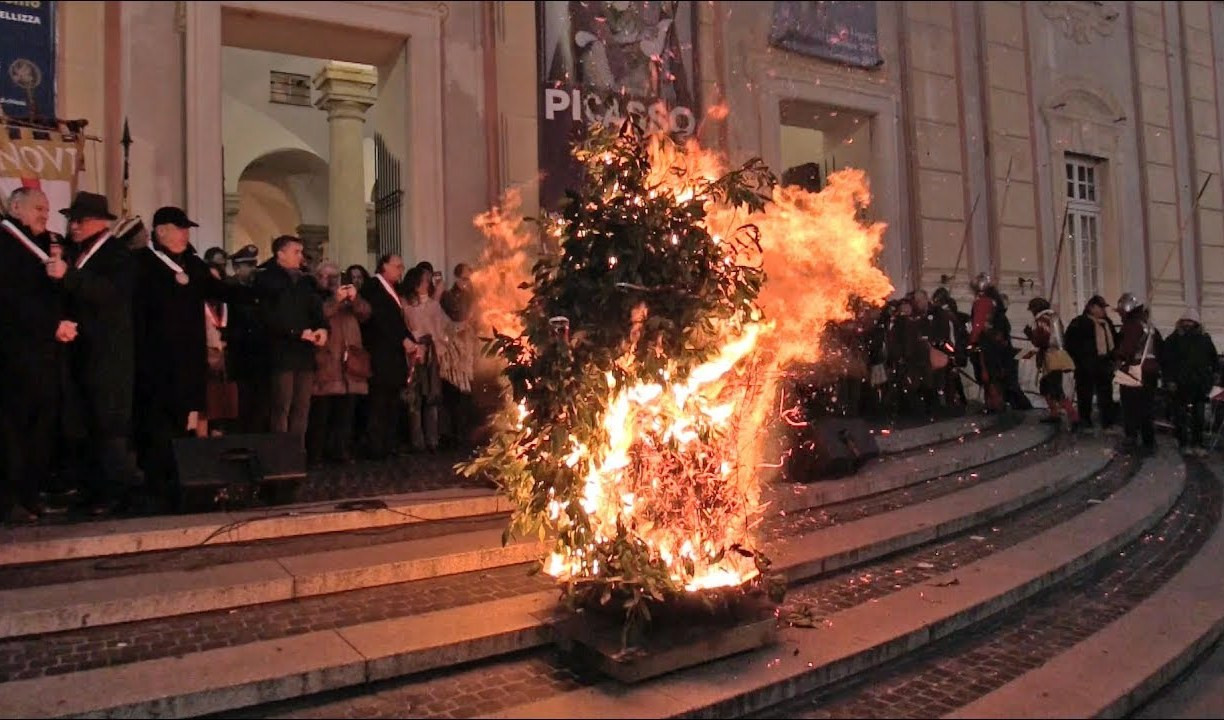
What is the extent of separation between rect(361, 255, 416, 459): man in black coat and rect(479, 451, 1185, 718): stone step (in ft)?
14.7

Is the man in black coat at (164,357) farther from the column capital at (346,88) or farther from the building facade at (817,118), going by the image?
the column capital at (346,88)

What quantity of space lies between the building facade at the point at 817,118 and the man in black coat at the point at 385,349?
112 inches

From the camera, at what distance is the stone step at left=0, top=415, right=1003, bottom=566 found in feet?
15.6

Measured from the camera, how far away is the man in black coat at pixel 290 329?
6480 millimetres

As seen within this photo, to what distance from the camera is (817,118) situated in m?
15.2

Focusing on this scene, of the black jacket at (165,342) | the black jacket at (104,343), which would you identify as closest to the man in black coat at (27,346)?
the black jacket at (104,343)

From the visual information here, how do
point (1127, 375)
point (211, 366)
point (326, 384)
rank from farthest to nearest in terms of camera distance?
1. point (1127, 375)
2. point (326, 384)
3. point (211, 366)

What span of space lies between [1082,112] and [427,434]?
15517 millimetres

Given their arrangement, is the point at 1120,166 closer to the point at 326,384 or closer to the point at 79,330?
the point at 326,384

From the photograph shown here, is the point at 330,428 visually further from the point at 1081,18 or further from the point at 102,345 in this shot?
the point at 1081,18

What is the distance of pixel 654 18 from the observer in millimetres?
12500

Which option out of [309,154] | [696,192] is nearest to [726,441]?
[696,192]

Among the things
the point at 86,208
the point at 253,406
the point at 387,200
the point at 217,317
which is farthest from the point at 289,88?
the point at 86,208

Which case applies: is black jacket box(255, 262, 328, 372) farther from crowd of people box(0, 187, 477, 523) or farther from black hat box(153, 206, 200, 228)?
black hat box(153, 206, 200, 228)
